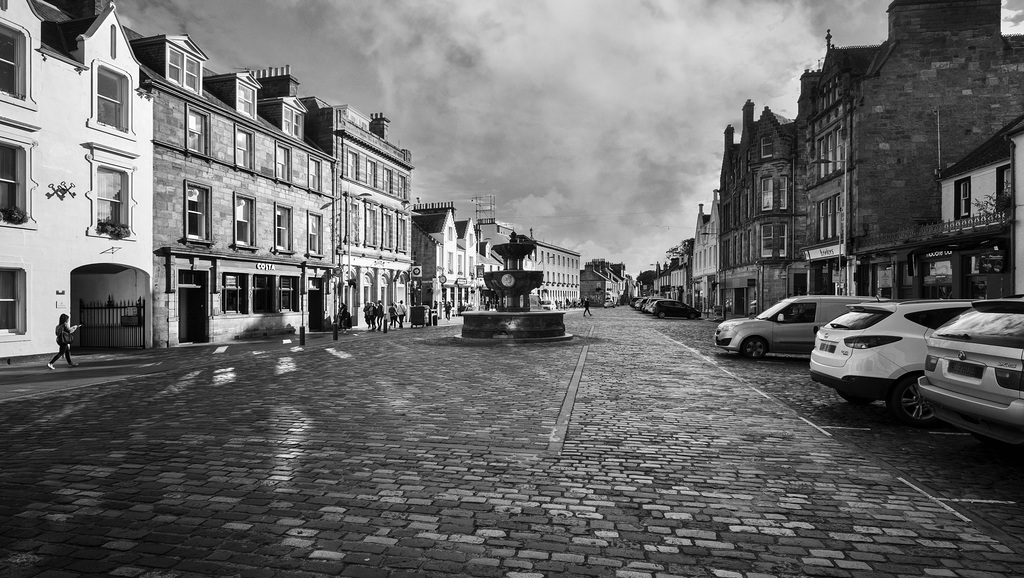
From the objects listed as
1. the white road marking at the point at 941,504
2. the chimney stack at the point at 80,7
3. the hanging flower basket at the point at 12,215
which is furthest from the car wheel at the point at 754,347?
the chimney stack at the point at 80,7

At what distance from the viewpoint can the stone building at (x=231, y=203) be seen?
75.8 ft

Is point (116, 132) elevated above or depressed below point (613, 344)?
above

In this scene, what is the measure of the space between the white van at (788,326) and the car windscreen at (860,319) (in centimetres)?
717

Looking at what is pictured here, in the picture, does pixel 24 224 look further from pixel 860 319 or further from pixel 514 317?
pixel 860 319

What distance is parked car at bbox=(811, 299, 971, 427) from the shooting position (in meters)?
8.24

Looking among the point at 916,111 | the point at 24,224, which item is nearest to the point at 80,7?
the point at 24,224

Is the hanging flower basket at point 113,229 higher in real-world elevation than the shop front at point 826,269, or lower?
higher

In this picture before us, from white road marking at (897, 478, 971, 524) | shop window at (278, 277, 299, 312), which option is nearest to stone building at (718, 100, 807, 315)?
shop window at (278, 277, 299, 312)

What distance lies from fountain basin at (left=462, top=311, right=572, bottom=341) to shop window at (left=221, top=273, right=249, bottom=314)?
10.8 meters

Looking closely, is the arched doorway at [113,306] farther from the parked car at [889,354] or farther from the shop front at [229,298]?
the parked car at [889,354]

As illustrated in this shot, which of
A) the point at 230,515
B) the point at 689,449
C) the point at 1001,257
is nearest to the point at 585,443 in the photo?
the point at 689,449

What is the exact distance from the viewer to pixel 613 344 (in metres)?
22.1

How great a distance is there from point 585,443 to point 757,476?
6.50ft

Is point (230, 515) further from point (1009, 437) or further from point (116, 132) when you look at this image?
point (116, 132)
